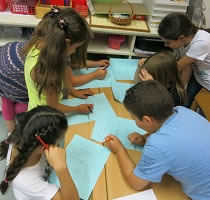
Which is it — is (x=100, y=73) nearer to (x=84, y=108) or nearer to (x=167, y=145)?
(x=84, y=108)

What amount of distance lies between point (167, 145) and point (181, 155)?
2.7 inches

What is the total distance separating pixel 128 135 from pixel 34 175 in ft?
1.61

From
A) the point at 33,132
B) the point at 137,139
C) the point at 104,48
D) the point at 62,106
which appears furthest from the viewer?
the point at 104,48

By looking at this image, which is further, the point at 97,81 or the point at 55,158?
the point at 97,81

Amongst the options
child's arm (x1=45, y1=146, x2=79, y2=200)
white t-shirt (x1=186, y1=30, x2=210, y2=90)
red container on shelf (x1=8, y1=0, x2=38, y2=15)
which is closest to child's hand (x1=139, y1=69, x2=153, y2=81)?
white t-shirt (x1=186, y1=30, x2=210, y2=90)

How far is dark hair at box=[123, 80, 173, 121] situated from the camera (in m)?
1.00

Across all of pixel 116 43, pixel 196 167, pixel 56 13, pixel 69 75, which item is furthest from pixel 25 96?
pixel 196 167

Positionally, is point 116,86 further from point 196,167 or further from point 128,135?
point 196,167

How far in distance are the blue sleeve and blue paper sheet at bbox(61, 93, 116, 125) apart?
0.43m

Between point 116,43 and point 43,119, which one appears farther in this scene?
point 116,43

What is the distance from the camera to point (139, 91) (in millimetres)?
1028

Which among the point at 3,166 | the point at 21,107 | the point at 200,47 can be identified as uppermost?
the point at 200,47

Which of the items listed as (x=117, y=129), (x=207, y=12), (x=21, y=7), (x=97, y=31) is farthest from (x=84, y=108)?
(x=207, y=12)

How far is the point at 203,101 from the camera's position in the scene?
1.72m
